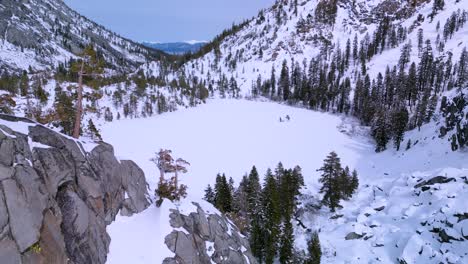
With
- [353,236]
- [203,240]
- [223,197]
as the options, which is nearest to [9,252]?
[203,240]

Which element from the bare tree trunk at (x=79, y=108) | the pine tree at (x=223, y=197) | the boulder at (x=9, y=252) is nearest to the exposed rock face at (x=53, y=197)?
the boulder at (x=9, y=252)

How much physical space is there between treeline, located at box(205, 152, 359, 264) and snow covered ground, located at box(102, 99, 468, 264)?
2521 mm

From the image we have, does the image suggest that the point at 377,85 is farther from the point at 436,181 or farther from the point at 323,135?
the point at 436,181

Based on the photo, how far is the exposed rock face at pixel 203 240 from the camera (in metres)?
22.9

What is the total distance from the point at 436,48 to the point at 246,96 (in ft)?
302

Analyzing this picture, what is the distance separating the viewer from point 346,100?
129 meters

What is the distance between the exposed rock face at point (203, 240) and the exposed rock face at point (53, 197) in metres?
4.04

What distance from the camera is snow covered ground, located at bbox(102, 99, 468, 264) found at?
110 feet

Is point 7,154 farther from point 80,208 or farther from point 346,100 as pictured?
point 346,100

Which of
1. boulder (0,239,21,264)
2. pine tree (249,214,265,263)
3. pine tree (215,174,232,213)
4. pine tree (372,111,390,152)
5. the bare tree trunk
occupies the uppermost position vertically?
the bare tree trunk

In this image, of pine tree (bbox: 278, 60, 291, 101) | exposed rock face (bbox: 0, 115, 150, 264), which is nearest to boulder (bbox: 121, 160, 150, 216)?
exposed rock face (bbox: 0, 115, 150, 264)

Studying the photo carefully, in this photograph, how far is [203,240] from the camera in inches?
1008

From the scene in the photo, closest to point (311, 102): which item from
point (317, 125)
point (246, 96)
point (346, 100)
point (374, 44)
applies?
point (346, 100)

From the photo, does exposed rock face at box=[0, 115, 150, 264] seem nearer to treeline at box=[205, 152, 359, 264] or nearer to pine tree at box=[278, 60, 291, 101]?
treeline at box=[205, 152, 359, 264]
